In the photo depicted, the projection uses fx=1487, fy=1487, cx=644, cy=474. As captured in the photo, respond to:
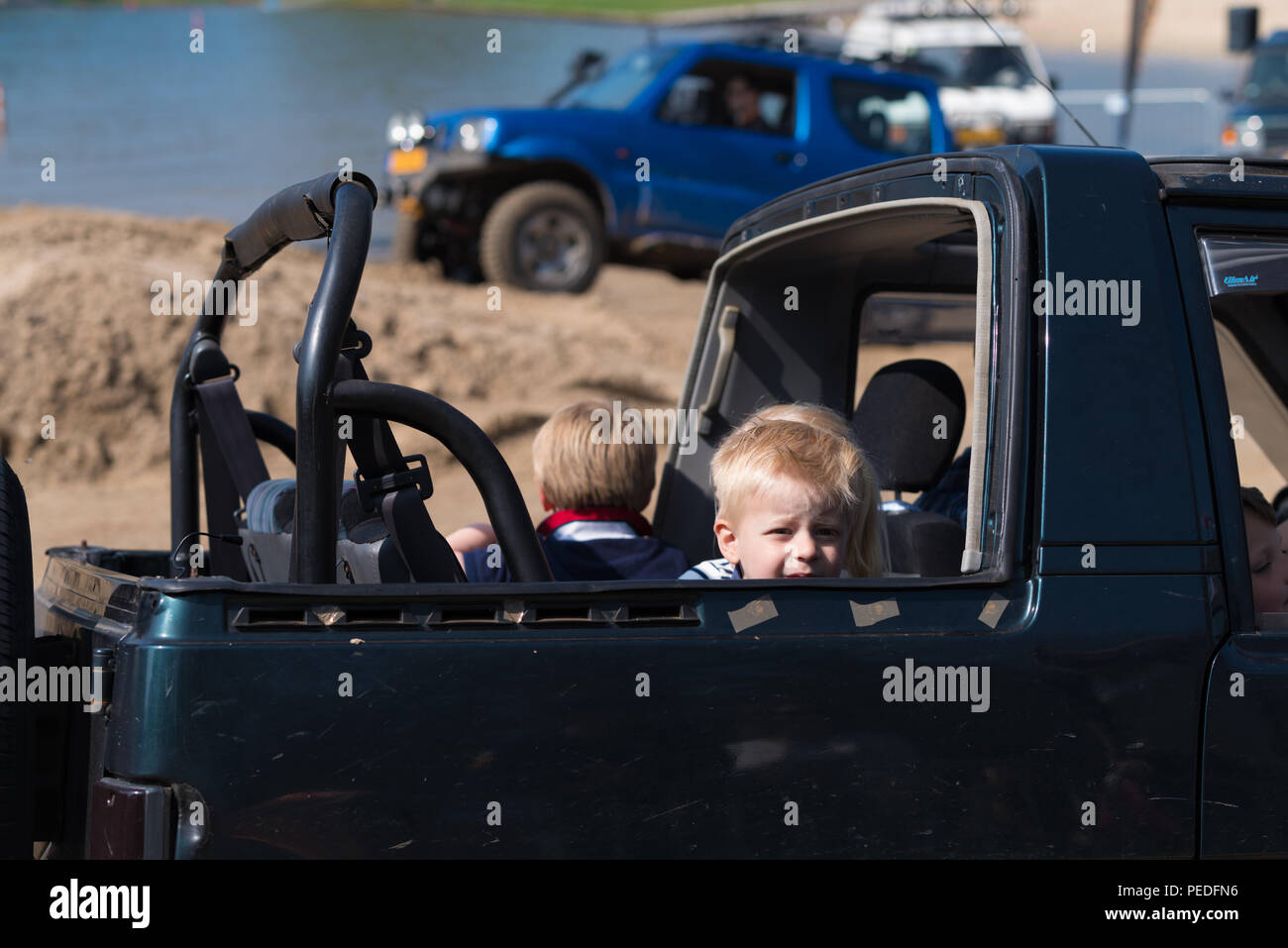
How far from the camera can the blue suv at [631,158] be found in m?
11.9

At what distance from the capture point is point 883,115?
13188mm

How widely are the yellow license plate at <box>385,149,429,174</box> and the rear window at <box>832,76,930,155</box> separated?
3.63 meters

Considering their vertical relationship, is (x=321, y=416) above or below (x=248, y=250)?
below

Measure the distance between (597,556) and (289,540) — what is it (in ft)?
2.60

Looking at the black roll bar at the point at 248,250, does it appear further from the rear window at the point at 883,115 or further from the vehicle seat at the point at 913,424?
the rear window at the point at 883,115

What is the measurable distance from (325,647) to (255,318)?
8.15 metres

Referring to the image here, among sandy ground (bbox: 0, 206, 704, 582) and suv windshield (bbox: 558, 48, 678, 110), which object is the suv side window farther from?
sandy ground (bbox: 0, 206, 704, 582)

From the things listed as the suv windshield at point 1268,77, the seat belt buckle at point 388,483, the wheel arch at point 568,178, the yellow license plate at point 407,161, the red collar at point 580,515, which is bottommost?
the red collar at point 580,515

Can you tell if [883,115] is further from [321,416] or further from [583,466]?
[321,416]

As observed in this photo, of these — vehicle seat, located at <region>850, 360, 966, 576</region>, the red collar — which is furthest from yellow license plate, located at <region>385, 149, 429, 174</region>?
the red collar

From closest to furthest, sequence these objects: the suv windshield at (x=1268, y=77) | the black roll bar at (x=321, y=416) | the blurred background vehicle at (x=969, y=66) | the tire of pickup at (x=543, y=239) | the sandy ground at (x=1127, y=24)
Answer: the black roll bar at (x=321, y=416) < the tire of pickup at (x=543, y=239) < the blurred background vehicle at (x=969, y=66) < the suv windshield at (x=1268, y=77) < the sandy ground at (x=1127, y=24)

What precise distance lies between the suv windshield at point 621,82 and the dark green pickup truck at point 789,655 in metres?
10.3

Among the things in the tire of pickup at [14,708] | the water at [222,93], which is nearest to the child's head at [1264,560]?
the tire of pickup at [14,708]

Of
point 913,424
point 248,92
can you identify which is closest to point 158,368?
point 913,424
